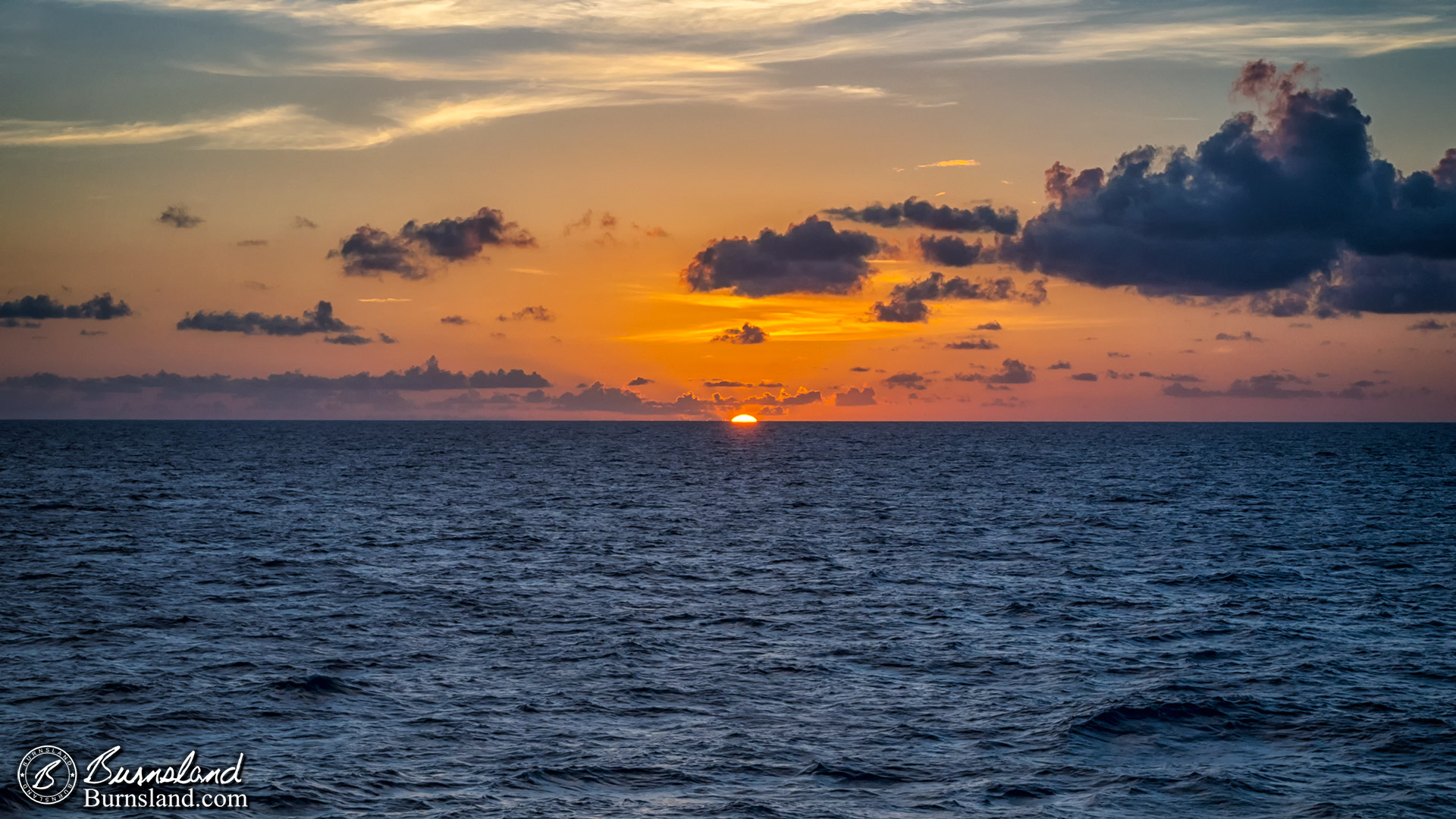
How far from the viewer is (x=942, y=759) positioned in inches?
953

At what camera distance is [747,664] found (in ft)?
107

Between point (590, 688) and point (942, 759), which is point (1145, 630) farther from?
point (590, 688)

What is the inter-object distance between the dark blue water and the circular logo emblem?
1.15ft

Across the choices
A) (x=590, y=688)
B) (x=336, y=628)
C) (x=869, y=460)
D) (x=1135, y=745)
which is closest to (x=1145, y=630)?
(x=1135, y=745)

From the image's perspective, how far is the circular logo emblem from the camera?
21578mm

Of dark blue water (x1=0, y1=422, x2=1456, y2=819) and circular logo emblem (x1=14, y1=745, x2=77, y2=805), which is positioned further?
dark blue water (x1=0, y1=422, x2=1456, y2=819)

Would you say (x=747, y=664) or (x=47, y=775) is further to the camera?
(x=747, y=664)

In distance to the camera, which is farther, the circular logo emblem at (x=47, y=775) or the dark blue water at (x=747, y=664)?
the dark blue water at (x=747, y=664)

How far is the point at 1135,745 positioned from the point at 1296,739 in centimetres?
417

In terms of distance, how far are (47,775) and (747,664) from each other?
18.3 metres

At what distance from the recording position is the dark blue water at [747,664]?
22.8m

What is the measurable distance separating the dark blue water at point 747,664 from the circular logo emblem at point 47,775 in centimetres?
35

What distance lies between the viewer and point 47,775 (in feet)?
73.6

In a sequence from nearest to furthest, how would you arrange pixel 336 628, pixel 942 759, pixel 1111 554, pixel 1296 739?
pixel 942 759 → pixel 1296 739 → pixel 336 628 → pixel 1111 554
